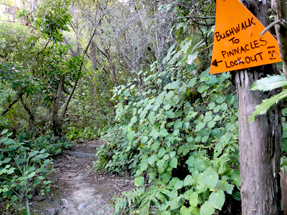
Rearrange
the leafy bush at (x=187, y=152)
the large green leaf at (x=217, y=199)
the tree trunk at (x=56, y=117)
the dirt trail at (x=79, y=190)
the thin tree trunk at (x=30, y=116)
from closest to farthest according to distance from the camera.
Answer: the large green leaf at (x=217, y=199) < the leafy bush at (x=187, y=152) < the dirt trail at (x=79, y=190) < the thin tree trunk at (x=30, y=116) < the tree trunk at (x=56, y=117)

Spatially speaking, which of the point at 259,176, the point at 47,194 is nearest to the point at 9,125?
the point at 47,194

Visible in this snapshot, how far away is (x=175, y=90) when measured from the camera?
1876 mm

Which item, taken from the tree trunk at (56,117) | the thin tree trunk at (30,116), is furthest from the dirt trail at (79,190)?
the thin tree trunk at (30,116)

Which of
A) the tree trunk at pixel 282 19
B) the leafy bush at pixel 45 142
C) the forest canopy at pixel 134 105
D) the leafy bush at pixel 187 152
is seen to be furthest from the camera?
the leafy bush at pixel 45 142

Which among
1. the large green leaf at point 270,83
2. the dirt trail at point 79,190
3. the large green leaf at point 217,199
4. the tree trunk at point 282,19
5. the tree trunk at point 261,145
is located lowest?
the dirt trail at point 79,190

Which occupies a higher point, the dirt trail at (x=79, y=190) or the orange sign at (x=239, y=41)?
the orange sign at (x=239, y=41)

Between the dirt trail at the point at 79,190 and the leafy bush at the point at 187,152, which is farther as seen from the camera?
the dirt trail at the point at 79,190

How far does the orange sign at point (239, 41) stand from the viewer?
34.2 inches

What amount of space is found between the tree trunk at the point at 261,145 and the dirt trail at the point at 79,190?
1376 millimetres

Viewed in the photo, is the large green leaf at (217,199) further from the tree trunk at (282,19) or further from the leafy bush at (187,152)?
the tree trunk at (282,19)

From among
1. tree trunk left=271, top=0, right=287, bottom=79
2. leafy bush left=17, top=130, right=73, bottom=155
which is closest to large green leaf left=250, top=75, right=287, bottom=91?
tree trunk left=271, top=0, right=287, bottom=79

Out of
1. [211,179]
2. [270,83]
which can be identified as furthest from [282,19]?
[211,179]

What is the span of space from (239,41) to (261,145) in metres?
0.55

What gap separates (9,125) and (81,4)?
4.17 m
